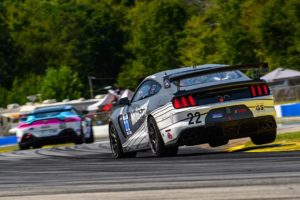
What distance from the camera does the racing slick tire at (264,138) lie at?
1242 cm

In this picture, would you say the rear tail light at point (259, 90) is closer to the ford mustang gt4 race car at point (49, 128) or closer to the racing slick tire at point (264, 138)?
the racing slick tire at point (264, 138)

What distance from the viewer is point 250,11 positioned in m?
84.3

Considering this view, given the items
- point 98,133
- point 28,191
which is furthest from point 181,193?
point 98,133

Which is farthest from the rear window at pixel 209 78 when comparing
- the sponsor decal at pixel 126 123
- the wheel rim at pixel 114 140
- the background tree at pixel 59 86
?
the background tree at pixel 59 86

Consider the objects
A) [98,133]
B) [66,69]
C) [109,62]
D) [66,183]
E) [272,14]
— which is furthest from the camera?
[109,62]

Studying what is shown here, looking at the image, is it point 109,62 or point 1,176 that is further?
point 109,62

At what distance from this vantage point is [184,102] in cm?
1155

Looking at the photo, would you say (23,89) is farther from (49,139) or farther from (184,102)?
(184,102)

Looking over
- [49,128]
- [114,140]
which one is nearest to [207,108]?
[114,140]

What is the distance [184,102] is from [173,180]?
3.69 metres

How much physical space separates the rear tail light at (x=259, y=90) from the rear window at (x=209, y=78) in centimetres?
38

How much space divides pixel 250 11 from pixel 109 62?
48.6 meters

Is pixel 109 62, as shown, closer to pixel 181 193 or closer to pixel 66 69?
pixel 66 69

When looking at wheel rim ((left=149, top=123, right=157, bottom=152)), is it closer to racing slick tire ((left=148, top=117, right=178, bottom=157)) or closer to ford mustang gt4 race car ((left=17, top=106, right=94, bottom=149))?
racing slick tire ((left=148, top=117, right=178, bottom=157))
